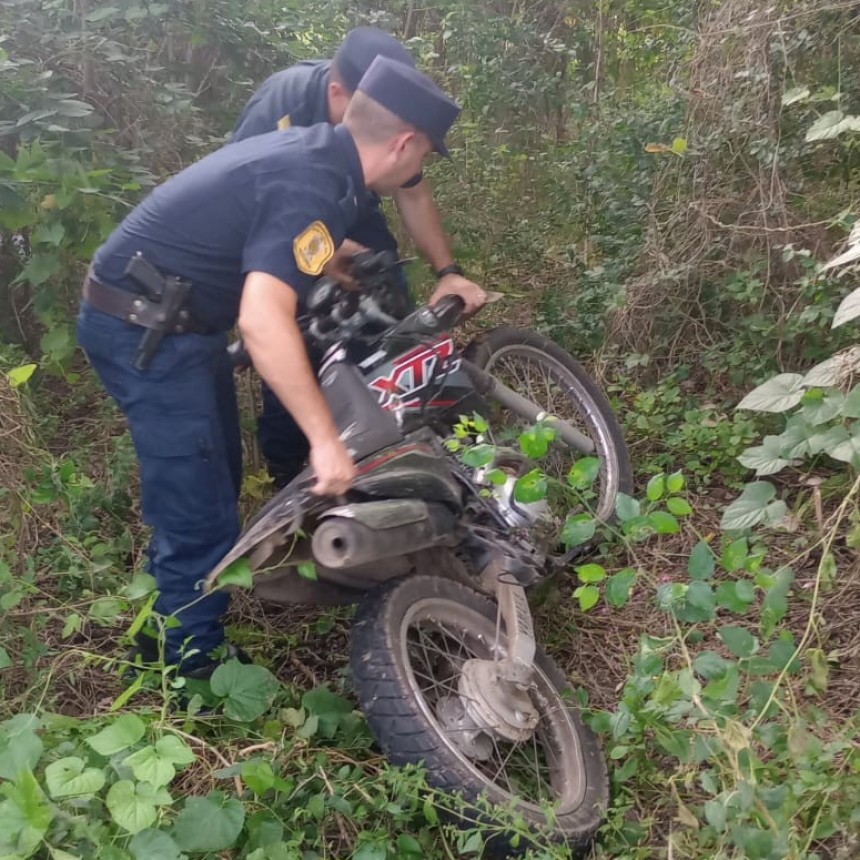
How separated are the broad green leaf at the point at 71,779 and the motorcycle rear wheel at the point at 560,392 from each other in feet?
6.32

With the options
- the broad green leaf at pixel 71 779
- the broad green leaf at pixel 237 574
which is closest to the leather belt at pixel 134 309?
the broad green leaf at pixel 237 574

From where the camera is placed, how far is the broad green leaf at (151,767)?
1719 mm

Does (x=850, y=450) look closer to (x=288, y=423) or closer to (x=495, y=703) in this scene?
(x=495, y=703)

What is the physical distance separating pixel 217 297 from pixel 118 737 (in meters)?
1.26

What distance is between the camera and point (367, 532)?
2.02 meters

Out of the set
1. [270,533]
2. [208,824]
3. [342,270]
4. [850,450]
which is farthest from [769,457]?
[208,824]

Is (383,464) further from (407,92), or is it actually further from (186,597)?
(407,92)

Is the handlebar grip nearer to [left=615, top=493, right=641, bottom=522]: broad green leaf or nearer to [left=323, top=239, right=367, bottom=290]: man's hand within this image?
[left=323, top=239, right=367, bottom=290]: man's hand

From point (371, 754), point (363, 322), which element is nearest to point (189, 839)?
point (371, 754)

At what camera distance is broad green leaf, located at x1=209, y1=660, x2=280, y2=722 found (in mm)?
2260

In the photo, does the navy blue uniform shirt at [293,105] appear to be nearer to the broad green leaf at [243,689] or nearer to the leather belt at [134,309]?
the leather belt at [134,309]

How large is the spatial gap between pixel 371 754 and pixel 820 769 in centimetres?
116

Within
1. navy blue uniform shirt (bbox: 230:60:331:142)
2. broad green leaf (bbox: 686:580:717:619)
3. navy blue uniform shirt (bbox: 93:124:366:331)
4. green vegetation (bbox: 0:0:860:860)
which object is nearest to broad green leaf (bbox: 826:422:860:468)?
green vegetation (bbox: 0:0:860:860)

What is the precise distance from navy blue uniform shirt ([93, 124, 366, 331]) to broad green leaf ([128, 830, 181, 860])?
1.30 meters
